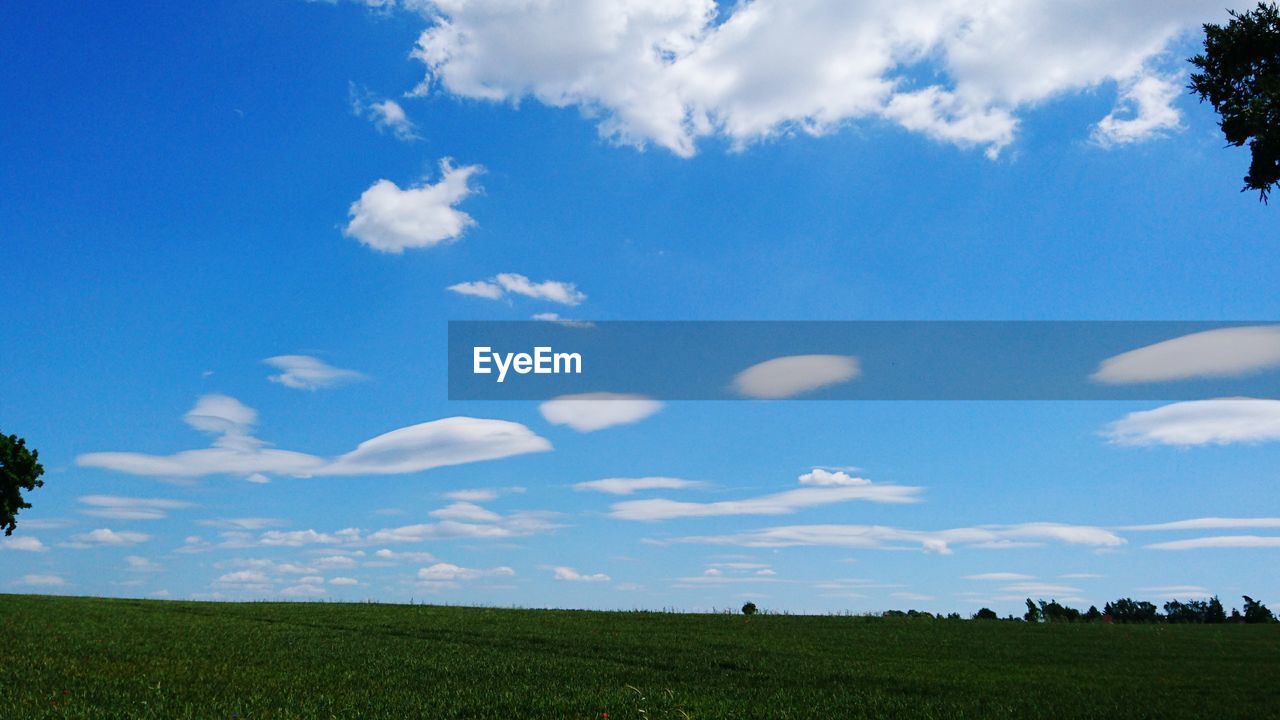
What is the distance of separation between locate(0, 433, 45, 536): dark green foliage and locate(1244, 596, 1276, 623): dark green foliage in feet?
232

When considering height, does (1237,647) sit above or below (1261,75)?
below

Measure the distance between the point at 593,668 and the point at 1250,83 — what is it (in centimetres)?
2029

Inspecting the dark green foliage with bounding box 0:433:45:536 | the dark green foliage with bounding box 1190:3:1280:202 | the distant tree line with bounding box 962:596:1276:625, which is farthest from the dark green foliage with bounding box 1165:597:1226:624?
the dark green foliage with bounding box 0:433:45:536

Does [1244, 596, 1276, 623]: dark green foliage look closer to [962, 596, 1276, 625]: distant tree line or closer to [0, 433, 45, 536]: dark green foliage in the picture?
[962, 596, 1276, 625]: distant tree line

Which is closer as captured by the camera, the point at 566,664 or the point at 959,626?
the point at 566,664

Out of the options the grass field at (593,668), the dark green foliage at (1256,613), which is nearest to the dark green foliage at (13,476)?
the grass field at (593,668)

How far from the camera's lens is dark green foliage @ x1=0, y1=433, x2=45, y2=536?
5447 centimetres

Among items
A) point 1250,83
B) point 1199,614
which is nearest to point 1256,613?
point 1199,614

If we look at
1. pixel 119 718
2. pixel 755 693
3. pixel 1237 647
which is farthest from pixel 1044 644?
pixel 119 718

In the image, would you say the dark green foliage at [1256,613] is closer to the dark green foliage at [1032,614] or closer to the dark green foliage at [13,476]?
the dark green foliage at [1032,614]

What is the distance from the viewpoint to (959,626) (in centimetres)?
3891

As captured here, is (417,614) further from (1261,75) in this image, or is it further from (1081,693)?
(1261,75)

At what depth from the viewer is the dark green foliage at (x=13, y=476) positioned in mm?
54469

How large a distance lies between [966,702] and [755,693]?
13.6 ft
